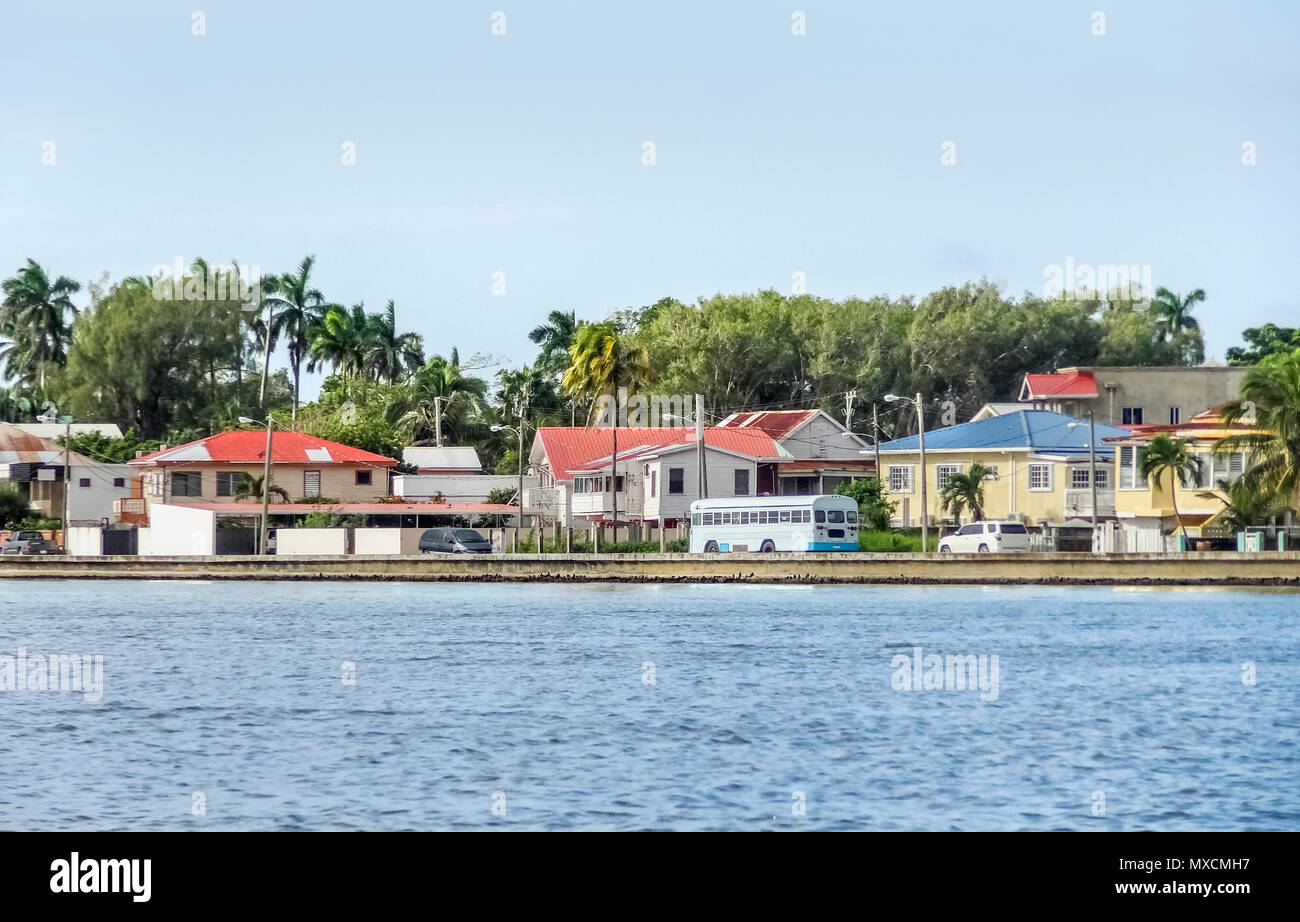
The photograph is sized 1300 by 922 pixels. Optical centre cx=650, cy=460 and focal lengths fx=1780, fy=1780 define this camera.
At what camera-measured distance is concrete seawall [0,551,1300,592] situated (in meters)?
62.1

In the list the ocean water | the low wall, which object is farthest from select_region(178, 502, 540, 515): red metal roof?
the ocean water

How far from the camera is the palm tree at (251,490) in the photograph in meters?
83.4

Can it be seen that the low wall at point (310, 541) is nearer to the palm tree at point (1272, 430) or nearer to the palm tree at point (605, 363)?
the palm tree at point (605, 363)

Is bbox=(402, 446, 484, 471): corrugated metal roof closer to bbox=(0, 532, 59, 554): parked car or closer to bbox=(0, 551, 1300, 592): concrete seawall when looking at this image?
bbox=(0, 532, 59, 554): parked car

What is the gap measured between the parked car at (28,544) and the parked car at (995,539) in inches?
1745

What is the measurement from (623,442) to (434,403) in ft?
66.3

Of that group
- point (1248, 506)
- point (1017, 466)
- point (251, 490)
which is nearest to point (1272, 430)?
point (1248, 506)

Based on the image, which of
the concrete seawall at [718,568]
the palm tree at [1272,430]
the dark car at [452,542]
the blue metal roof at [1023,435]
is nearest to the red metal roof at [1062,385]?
the blue metal roof at [1023,435]

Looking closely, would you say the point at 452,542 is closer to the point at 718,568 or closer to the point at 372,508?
the point at 372,508

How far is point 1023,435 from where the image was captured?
7712 cm

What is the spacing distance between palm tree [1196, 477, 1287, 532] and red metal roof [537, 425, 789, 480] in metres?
22.8

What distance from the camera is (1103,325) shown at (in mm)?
113062
